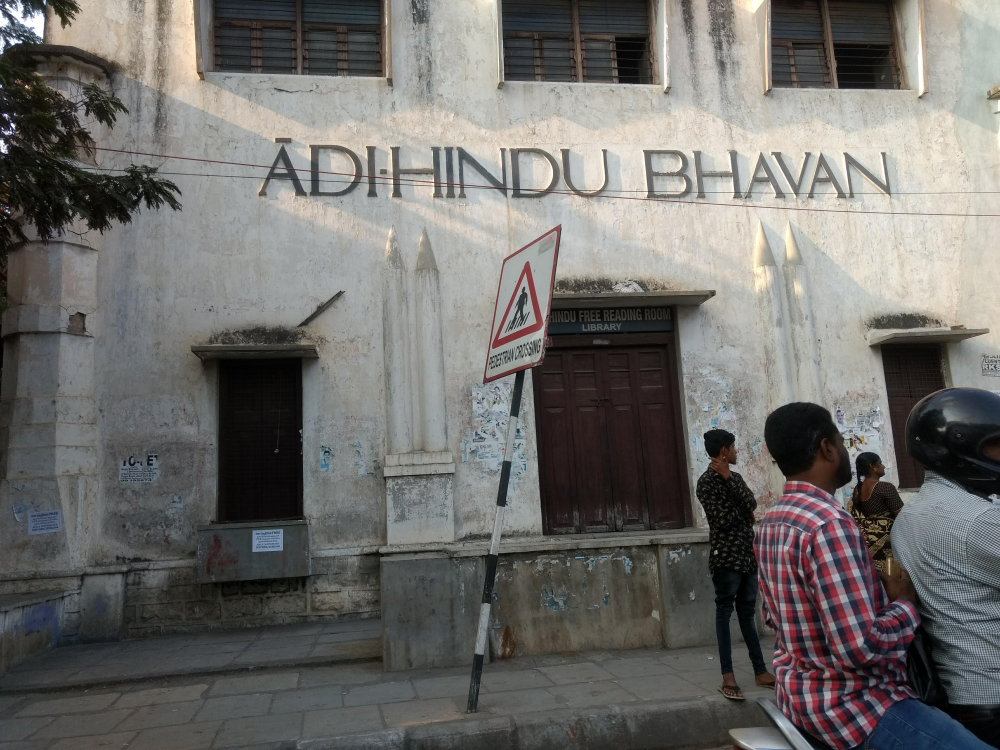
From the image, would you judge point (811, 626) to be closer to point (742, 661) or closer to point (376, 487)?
point (742, 661)

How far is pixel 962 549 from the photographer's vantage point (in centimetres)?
190

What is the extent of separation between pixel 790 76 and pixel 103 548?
9705 mm

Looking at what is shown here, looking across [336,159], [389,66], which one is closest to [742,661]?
[336,159]

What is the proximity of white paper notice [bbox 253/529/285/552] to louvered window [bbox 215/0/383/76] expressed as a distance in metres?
5.23

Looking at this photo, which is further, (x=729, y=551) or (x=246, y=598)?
(x=246, y=598)

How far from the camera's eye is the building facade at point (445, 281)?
754 cm

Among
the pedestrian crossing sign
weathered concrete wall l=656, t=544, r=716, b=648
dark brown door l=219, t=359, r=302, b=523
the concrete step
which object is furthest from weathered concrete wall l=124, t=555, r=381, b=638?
the pedestrian crossing sign

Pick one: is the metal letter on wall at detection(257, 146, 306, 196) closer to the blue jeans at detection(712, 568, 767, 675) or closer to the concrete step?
the concrete step

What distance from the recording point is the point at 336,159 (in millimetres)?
8328

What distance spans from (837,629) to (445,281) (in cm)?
668

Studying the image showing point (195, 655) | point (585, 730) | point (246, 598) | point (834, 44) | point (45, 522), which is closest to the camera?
point (585, 730)

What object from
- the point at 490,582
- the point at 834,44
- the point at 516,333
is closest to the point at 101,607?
the point at 490,582

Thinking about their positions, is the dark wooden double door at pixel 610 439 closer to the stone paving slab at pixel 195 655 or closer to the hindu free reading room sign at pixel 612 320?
the hindu free reading room sign at pixel 612 320

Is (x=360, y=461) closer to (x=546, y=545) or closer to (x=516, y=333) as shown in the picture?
(x=546, y=545)
